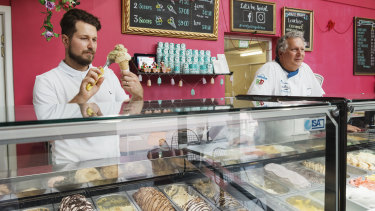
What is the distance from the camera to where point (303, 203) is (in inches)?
59.1

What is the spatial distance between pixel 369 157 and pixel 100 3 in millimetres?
3198

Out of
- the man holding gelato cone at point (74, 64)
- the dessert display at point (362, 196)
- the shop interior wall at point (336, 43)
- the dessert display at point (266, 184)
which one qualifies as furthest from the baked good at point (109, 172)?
the shop interior wall at point (336, 43)

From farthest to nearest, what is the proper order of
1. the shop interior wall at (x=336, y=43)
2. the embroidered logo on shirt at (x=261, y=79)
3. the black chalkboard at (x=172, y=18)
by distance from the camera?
1. the shop interior wall at (x=336, y=43)
2. the black chalkboard at (x=172, y=18)
3. the embroidered logo on shirt at (x=261, y=79)

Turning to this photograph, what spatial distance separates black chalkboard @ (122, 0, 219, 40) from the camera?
3.69 meters

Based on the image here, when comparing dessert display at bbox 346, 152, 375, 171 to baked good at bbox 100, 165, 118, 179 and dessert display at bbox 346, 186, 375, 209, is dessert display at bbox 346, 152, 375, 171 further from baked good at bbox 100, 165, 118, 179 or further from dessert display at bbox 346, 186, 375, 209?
baked good at bbox 100, 165, 118, 179

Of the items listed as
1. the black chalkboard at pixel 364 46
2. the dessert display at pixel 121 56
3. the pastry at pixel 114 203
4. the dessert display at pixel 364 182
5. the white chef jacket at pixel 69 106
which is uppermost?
the black chalkboard at pixel 364 46

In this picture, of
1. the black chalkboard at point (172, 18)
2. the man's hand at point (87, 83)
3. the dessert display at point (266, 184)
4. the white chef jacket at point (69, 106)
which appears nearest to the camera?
the white chef jacket at point (69, 106)

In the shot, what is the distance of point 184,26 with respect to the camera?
4035 mm

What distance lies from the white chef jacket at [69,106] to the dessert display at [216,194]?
46 cm

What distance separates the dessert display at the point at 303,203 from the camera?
1459mm

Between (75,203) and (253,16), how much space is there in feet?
13.2

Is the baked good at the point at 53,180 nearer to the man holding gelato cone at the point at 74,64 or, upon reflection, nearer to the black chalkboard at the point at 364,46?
the man holding gelato cone at the point at 74,64

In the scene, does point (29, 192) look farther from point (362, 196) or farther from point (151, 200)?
point (362, 196)

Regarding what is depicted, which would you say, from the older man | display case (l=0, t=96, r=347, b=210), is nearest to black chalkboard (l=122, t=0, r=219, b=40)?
the older man
